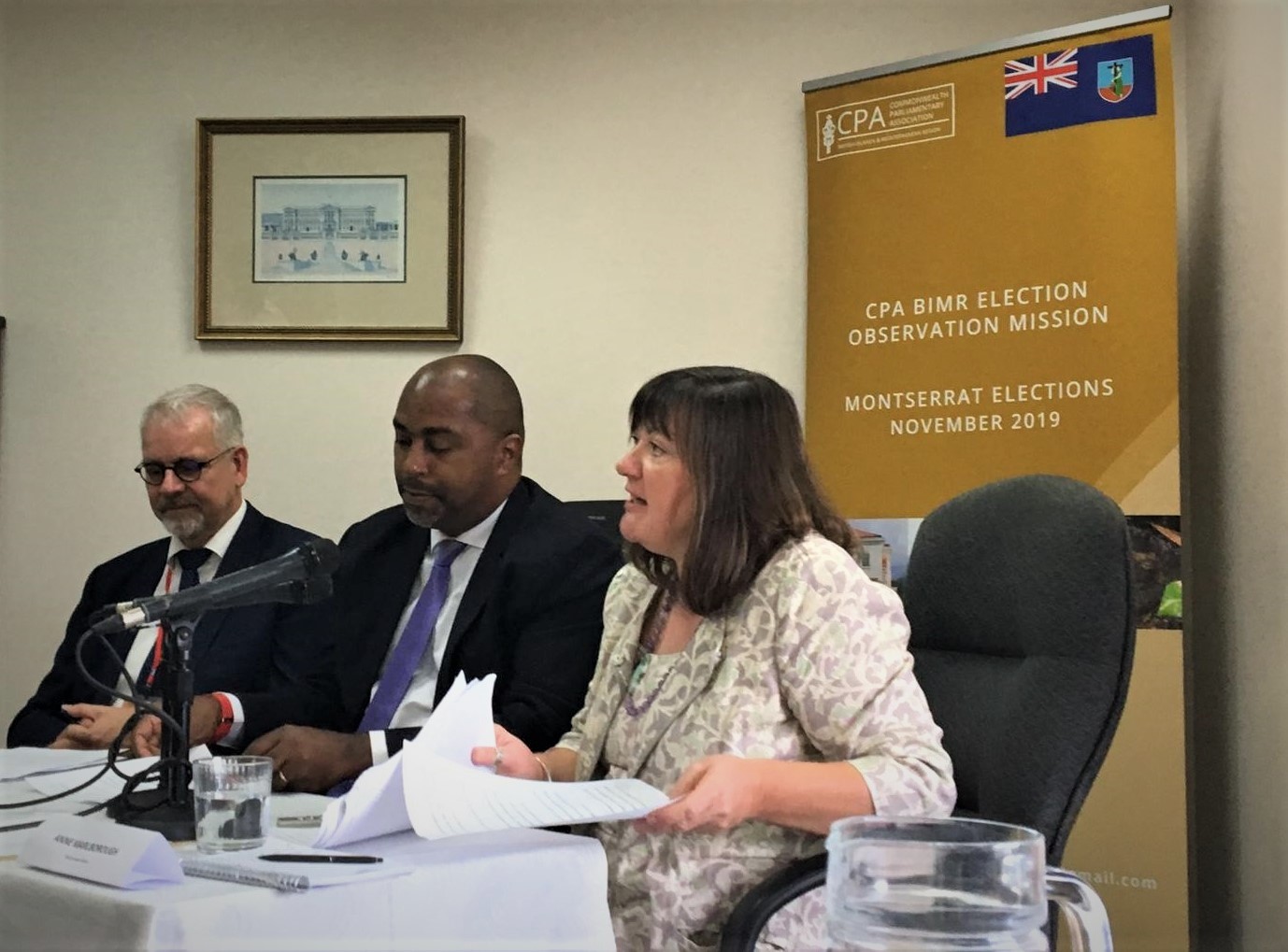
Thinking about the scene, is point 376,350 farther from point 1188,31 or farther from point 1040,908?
point 1040,908

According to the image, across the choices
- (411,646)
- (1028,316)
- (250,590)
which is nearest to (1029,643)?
(250,590)

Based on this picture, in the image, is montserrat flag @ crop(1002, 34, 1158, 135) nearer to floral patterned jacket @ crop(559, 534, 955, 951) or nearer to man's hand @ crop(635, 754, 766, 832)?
floral patterned jacket @ crop(559, 534, 955, 951)

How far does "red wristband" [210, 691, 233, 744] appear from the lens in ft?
7.00


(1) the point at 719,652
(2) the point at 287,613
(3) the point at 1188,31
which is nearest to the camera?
(1) the point at 719,652

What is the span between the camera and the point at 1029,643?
1.55 meters

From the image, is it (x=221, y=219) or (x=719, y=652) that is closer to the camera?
(x=719, y=652)

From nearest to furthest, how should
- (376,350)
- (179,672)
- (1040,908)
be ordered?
(1040,908), (179,672), (376,350)

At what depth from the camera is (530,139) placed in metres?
3.52

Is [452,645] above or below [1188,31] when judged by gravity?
below

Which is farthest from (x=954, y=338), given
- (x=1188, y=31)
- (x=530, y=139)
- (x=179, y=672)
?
(x=179, y=672)

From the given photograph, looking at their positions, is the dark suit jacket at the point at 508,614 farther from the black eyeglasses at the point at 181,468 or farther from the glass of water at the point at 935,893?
the glass of water at the point at 935,893

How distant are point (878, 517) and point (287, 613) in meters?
1.33

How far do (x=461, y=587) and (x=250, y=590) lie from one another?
0.97m

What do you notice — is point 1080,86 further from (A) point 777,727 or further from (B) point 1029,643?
(A) point 777,727
